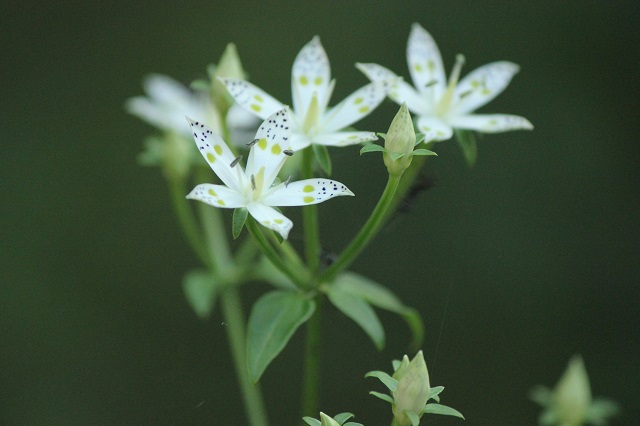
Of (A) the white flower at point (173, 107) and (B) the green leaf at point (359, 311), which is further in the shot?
(A) the white flower at point (173, 107)

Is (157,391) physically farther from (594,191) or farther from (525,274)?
(594,191)

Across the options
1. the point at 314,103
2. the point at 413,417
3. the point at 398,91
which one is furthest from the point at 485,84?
the point at 413,417

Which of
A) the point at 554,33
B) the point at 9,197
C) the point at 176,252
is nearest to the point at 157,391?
the point at 176,252

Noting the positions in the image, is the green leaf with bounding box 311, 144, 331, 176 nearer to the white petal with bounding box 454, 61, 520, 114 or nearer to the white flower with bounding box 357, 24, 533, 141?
the white flower with bounding box 357, 24, 533, 141

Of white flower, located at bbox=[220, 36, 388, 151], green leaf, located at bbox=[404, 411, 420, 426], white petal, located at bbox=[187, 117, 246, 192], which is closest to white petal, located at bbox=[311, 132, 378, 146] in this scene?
white flower, located at bbox=[220, 36, 388, 151]

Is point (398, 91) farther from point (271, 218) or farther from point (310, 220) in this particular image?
point (271, 218)

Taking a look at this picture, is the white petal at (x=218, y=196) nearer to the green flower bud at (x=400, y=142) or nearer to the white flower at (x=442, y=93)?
the green flower bud at (x=400, y=142)

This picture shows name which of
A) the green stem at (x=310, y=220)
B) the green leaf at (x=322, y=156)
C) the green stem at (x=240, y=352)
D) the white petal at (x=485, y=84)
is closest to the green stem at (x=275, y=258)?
the green stem at (x=310, y=220)
